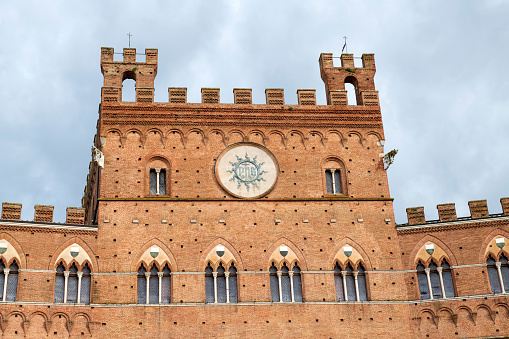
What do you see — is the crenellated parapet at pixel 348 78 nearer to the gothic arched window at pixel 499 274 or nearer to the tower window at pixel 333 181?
the tower window at pixel 333 181

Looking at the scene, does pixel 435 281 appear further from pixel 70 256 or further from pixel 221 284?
pixel 70 256

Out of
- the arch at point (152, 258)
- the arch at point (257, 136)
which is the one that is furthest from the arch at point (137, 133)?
the arch at point (257, 136)

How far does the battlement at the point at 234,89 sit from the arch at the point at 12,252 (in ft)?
21.6

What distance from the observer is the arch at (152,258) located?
26.8 m

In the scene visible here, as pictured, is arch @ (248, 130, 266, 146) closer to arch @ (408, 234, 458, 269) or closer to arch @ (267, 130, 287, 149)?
arch @ (267, 130, 287, 149)

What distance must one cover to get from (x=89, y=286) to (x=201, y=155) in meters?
6.41

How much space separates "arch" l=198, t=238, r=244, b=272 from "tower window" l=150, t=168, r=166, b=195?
2.85 meters

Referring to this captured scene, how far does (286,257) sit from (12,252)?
9531 millimetres

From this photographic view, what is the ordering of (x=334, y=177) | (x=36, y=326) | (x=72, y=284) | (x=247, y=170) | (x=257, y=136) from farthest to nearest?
(x=257, y=136) → (x=334, y=177) → (x=247, y=170) → (x=72, y=284) → (x=36, y=326)

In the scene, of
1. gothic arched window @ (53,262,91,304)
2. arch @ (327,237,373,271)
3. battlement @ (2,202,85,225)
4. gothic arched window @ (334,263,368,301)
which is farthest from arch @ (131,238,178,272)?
gothic arched window @ (334,263,368,301)

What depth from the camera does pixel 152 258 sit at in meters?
27.0

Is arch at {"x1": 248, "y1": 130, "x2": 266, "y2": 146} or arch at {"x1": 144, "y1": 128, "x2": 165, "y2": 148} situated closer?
arch at {"x1": 144, "y1": 128, "x2": 165, "y2": 148}

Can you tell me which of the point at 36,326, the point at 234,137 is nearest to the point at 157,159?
the point at 234,137

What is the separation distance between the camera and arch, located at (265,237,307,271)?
2745 cm
